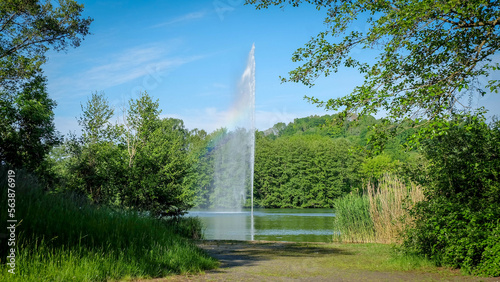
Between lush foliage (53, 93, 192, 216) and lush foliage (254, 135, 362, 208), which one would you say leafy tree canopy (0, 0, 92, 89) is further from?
lush foliage (254, 135, 362, 208)

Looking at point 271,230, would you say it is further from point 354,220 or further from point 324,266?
point 324,266

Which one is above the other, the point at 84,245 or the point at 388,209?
the point at 388,209

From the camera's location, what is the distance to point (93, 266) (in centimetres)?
709

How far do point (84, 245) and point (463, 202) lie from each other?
28.1ft

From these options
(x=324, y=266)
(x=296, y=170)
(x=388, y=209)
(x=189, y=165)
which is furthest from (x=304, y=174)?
(x=324, y=266)

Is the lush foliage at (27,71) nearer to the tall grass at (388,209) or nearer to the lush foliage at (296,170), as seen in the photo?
the tall grass at (388,209)

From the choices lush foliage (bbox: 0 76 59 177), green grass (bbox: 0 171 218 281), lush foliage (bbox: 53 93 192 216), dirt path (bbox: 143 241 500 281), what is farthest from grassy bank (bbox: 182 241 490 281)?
lush foliage (bbox: 0 76 59 177)

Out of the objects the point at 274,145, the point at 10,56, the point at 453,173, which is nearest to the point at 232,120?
the point at 10,56

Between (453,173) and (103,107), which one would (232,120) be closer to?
(103,107)

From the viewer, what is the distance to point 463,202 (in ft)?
33.0

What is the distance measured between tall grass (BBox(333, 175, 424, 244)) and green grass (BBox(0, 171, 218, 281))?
774cm

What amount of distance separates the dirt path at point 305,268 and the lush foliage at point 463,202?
0.57 metres

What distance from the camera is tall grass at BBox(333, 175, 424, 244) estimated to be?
14.8 metres

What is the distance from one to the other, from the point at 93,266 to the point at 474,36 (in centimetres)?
1032
